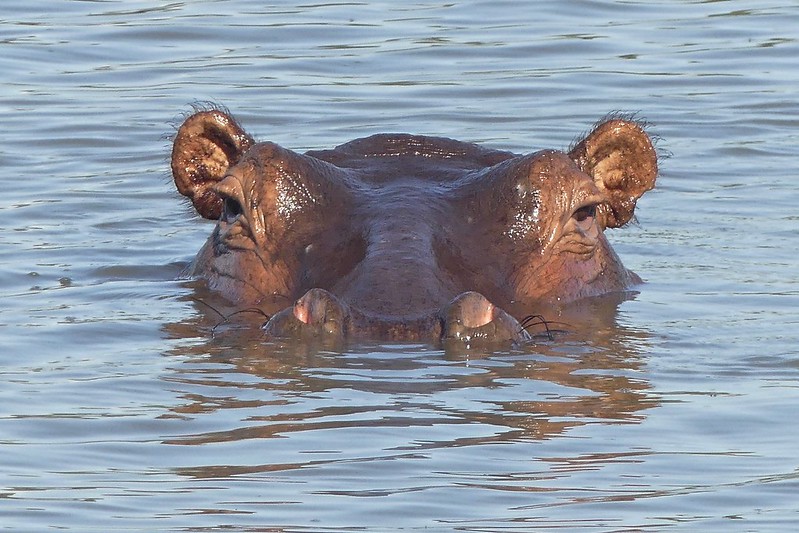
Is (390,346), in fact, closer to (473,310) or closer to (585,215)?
(473,310)

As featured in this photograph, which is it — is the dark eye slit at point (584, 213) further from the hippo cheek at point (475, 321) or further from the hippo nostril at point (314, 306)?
the hippo nostril at point (314, 306)

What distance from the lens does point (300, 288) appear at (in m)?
8.86

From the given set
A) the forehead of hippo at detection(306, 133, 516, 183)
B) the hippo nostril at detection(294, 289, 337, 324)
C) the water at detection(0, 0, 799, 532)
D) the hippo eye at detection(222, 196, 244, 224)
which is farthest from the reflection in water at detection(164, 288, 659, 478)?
the forehead of hippo at detection(306, 133, 516, 183)

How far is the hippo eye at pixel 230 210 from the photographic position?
955 cm

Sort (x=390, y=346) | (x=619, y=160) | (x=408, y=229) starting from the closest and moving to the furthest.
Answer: (x=390, y=346)
(x=408, y=229)
(x=619, y=160)

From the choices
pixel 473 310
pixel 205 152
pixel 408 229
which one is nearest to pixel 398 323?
pixel 473 310

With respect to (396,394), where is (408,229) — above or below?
above

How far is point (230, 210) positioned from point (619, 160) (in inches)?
85.3

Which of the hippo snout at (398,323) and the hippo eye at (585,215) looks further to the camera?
the hippo eye at (585,215)

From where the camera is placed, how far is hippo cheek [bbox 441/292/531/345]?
7.73 metres

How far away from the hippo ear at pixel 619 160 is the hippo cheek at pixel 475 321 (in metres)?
2.44

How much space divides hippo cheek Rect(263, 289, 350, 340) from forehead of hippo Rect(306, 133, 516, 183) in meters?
1.82

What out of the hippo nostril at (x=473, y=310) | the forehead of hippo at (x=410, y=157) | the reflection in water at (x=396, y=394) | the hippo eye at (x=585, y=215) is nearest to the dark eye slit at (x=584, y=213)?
the hippo eye at (x=585, y=215)

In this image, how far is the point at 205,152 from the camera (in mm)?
10383
